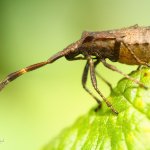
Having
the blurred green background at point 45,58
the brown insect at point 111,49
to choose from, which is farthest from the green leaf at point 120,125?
the blurred green background at point 45,58

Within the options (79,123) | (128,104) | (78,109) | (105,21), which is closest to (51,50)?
(105,21)

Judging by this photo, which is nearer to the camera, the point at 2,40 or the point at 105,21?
the point at 2,40

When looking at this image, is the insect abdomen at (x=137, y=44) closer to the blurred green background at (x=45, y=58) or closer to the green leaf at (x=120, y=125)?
the green leaf at (x=120, y=125)

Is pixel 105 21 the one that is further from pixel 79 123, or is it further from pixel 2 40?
pixel 79 123

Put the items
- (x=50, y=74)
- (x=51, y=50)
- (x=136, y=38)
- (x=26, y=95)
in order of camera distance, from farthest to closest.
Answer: (x=51, y=50)
(x=50, y=74)
(x=26, y=95)
(x=136, y=38)

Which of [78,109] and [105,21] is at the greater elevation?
[105,21]

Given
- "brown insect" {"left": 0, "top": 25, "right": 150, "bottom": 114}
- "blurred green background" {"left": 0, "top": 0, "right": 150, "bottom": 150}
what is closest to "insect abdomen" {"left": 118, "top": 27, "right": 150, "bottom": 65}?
"brown insect" {"left": 0, "top": 25, "right": 150, "bottom": 114}

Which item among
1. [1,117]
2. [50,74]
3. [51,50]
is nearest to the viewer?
[1,117]
